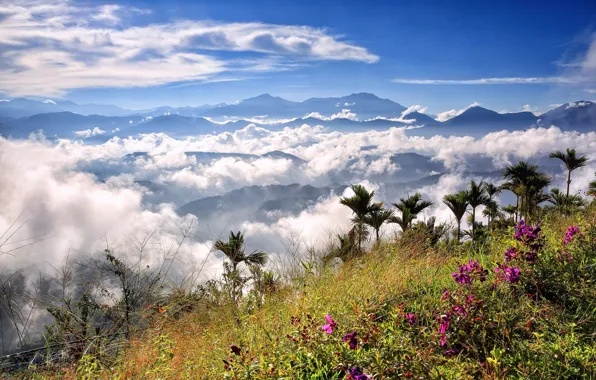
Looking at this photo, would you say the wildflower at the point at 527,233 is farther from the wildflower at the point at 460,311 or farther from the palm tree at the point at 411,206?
the palm tree at the point at 411,206

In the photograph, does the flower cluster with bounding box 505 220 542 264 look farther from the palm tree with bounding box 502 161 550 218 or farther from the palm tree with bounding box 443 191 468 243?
the palm tree with bounding box 502 161 550 218

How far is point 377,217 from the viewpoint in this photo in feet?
77.2

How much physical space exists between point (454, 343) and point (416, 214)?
66.1 feet

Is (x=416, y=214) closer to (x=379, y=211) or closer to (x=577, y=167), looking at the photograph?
(x=379, y=211)

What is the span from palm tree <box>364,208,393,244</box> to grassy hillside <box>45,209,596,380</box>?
17.2 metres

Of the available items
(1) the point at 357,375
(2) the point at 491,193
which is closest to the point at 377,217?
(2) the point at 491,193

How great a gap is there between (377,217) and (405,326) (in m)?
20.0

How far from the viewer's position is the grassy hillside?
3.09 meters

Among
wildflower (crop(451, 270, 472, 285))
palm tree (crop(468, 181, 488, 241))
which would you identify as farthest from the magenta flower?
palm tree (crop(468, 181, 488, 241))

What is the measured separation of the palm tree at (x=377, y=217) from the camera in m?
23.2

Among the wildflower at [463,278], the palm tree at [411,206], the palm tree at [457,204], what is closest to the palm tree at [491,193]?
the palm tree at [457,204]

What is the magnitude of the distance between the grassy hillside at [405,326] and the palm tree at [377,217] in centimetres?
1723

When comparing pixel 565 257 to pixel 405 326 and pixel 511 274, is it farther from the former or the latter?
pixel 405 326

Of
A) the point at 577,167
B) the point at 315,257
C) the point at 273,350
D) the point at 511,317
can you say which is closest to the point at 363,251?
the point at 315,257
